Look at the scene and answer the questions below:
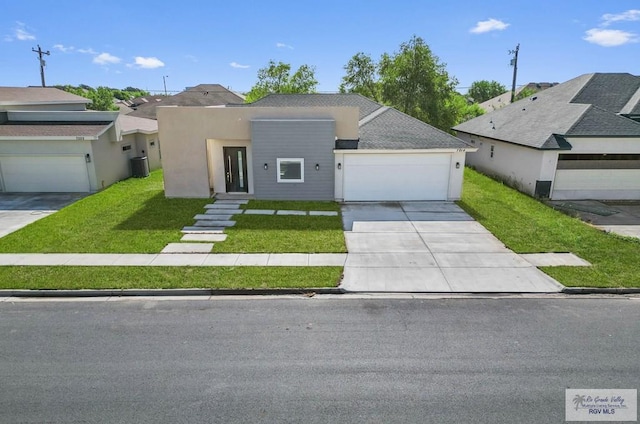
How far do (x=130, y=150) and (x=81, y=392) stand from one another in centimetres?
1964

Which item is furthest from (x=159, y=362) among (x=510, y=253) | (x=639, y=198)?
(x=639, y=198)

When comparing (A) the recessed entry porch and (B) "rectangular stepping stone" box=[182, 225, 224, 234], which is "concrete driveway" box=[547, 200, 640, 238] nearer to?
(B) "rectangular stepping stone" box=[182, 225, 224, 234]

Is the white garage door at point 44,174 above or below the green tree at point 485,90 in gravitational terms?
below

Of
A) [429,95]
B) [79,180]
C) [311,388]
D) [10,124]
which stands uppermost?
[429,95]

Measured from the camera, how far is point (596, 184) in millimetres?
17656

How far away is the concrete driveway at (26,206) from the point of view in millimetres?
14031

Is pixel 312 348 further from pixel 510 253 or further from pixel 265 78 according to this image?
pixel 265 78

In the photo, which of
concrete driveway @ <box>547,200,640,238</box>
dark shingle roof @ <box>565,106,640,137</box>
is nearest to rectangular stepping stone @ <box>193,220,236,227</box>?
concrete driveway @ <box>547,200,640,238</box>

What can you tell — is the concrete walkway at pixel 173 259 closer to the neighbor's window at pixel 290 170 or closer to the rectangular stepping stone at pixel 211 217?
the rectangular stepping stone at pixel 211 217

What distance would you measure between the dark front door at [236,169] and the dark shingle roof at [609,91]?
1744cm

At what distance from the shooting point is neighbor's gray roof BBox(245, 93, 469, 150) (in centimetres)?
1671

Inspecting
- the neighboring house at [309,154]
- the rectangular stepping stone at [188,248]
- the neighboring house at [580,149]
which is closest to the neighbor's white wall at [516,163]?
the neighboring house at [580,149]

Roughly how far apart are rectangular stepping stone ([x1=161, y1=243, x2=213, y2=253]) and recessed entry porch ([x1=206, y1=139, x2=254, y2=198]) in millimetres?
6206

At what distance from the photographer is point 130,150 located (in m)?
22.7
